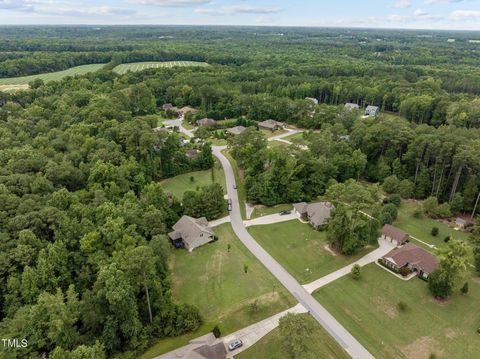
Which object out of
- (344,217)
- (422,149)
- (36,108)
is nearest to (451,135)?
(422,149)

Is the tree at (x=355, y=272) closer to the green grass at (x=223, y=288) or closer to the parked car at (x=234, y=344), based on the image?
the green grass at (x=223, y=288)

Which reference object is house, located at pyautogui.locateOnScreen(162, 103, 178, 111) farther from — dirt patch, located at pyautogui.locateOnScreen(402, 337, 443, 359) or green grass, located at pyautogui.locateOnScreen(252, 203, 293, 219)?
dirt patch, located at pyautogui.locateOnScreen(402, 337, 443, 359)

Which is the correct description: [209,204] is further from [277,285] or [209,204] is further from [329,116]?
[329,116]

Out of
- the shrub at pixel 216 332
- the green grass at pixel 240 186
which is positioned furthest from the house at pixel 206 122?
the shrub at pixel 216 332

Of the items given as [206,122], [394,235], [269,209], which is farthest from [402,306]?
[206,122]

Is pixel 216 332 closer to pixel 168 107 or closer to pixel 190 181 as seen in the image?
pixel 190 181
